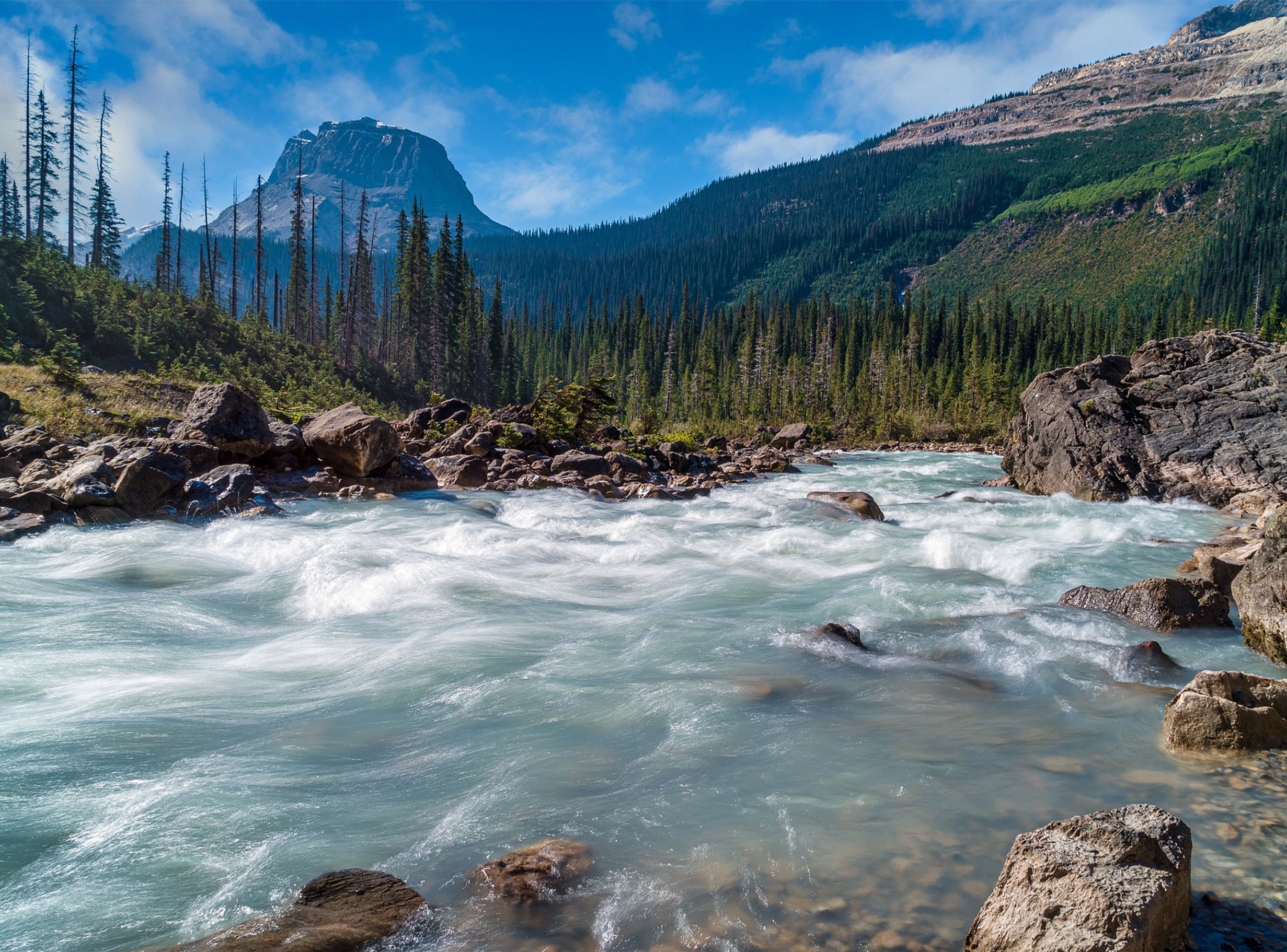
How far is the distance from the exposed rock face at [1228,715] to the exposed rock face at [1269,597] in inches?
91.6

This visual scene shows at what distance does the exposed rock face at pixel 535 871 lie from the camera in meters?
3.52

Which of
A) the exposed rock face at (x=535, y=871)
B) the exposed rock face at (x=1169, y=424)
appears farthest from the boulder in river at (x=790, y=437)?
the exposed rock face at (x=535, y=871)

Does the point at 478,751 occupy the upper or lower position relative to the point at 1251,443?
lower

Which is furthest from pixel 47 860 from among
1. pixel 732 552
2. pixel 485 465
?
pixel 485 465

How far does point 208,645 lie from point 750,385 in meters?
87.8

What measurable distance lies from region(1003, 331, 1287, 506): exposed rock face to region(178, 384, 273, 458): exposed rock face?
23.6m

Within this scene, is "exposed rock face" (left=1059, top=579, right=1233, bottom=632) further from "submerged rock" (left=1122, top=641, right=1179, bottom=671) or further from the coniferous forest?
the coniferous forest

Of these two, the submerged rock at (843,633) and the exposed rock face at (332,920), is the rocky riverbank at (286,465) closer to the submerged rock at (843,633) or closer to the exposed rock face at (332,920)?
the exposed rock face at (332,920)

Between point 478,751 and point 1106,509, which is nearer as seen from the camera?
point 478,751

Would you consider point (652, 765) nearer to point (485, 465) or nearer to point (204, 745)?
point (204, 745)

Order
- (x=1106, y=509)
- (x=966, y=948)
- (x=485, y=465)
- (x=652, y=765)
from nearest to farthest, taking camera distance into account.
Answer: (x=966, y=948) < (x=652, y=765) < (x=1106, y=509) < (x=485, y=465)

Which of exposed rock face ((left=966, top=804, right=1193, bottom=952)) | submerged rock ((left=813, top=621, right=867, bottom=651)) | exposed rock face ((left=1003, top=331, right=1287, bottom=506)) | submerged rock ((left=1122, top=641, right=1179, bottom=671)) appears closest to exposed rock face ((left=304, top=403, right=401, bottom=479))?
submerged rock ((left=813, top=621, right=867, bottom=651))

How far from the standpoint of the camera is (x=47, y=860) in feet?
12.8

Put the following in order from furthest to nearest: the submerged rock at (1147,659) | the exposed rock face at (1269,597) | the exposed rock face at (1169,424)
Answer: the exposed rock face at (1169,424) → the exposed rock face at (1269,597) → the submerged rock at (1147,659)
